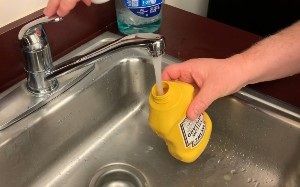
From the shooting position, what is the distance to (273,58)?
668 millimetres

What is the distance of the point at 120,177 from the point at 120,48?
0.88ft

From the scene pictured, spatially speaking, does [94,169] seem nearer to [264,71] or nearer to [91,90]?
[91,90]

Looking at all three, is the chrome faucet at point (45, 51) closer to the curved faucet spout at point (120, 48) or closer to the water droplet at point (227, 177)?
the curved faucet spout at point (120, 48)

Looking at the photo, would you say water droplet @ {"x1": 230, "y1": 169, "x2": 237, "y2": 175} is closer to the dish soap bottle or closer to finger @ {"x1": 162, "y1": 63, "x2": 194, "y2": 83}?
finger @ {"x1": 162, "y1": 63, "x2": 194, "y2": 83}

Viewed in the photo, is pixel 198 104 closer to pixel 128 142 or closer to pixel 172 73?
pixel 172 73

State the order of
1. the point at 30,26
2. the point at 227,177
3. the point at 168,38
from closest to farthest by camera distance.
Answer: the point at 30,26
the point at 227,177
the point at 168,38

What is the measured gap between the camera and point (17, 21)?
653 millimetres

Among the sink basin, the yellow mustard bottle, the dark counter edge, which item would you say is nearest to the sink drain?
the sink basin

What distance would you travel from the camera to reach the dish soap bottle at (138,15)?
0.76 m


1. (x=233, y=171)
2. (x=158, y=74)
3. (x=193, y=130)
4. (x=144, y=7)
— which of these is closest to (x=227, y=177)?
(x=233, y=171)

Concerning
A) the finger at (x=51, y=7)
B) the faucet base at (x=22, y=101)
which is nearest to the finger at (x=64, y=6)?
the finger at (x=51, y=7)

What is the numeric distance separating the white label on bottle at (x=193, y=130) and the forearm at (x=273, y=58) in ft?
0.35

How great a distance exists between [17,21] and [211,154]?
432 mm

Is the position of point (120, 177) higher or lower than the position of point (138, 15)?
lower
